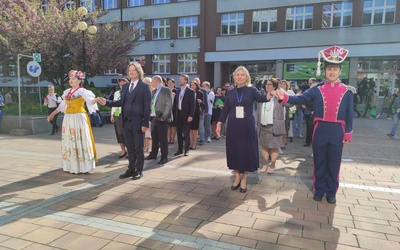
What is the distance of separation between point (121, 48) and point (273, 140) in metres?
14.4

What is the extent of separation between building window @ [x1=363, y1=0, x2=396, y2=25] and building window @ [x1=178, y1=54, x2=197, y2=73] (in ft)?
44.0

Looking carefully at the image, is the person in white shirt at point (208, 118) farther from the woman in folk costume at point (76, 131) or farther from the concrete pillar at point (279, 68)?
the concrete pillar at point (279, 68)

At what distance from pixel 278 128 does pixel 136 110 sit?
2.72m

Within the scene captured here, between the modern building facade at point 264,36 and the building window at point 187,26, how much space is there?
85 mm

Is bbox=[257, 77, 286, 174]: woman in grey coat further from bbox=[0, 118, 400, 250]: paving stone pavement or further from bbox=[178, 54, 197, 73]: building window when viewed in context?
bbox=[178, 54, 197, 73]: building window

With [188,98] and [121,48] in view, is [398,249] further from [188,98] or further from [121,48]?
[121,48]

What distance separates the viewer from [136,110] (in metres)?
5.19

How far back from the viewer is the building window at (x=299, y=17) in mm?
21792

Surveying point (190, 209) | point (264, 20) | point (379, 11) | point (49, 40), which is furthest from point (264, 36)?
point (190, 209)

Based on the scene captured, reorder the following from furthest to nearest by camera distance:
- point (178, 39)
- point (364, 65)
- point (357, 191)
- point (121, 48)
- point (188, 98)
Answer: point (178, 39) → point (364, 65) → point (121, 48) → point (188, 98) → point (357, 191)

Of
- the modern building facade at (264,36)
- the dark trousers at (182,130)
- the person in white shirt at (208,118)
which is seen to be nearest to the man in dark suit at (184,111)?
the dark trousers at (182,130)

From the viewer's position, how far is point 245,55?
23844mm

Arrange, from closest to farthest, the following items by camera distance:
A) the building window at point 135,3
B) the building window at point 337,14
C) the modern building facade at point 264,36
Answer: the modern building facade at point 264,36 → the building window at point 337,14 → the building window at point 135,3

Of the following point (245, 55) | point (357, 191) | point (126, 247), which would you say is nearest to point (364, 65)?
point (245, 55)
